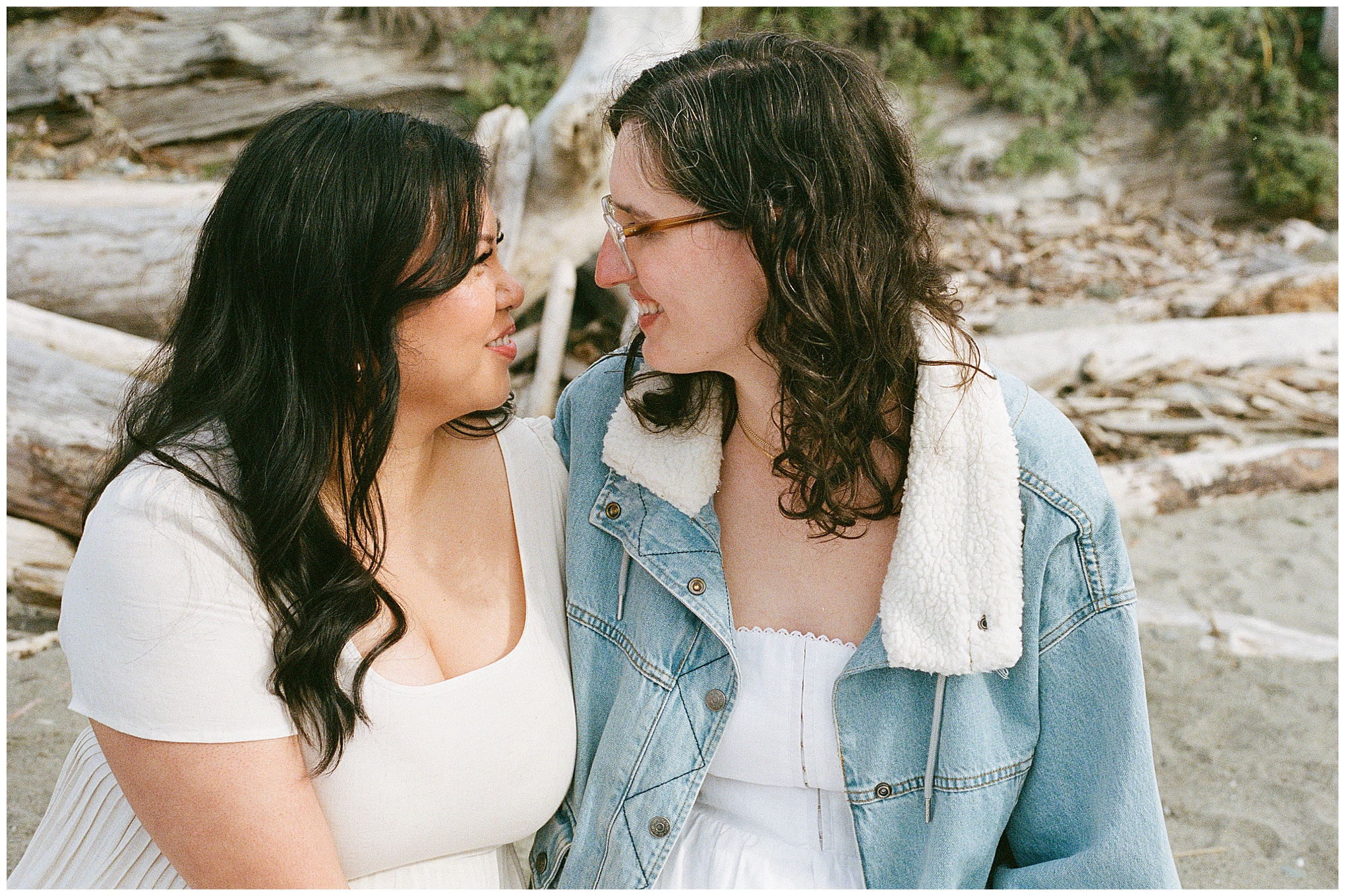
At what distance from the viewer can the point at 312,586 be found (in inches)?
69.7

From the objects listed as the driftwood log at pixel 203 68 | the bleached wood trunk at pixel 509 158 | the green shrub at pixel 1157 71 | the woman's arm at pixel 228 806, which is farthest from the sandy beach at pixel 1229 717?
the driftwood log at pixel 203 68

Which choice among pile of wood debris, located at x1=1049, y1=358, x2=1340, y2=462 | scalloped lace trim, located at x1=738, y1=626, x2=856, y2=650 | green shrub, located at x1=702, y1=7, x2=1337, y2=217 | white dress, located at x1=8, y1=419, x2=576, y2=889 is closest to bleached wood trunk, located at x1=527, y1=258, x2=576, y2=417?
pile of wood debris, located at x1=1049, y1=358, x2=1340, y2=462

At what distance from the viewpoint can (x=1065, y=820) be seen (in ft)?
5.92

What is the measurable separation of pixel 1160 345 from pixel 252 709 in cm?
563

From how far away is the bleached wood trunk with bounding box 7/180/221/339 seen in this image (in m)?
5.25

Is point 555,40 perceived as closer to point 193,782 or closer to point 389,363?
point 389,363

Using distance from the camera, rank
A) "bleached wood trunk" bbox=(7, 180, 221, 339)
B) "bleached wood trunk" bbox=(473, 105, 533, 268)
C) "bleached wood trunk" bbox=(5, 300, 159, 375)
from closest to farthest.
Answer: "bleached wood trunk" bbox=(5, 300, 159, 375) < "bleached wood trunk" bbox=(473, 105, 533, 268) < "bleached wood trunk" bbox=(7, 180, 221, 339)

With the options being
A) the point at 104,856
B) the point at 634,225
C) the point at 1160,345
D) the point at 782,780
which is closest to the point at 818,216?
the point at 634,225

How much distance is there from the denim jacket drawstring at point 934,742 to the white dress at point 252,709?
0.71 m

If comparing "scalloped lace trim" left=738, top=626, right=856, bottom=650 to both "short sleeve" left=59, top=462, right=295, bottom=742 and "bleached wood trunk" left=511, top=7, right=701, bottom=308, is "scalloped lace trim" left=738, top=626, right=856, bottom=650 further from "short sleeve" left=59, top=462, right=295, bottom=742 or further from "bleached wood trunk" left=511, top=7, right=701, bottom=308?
"bleached wood trunk" left=511, top=7, right=701, bottom=308

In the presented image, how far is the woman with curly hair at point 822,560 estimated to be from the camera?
170cm

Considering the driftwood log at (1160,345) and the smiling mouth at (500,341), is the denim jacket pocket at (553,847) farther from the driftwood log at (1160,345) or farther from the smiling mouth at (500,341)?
the driftwood log at (1160,345)

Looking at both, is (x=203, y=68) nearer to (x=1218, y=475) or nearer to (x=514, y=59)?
(x=514, y=59)

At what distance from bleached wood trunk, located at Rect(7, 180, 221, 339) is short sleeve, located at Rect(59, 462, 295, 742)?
4.08 meters
